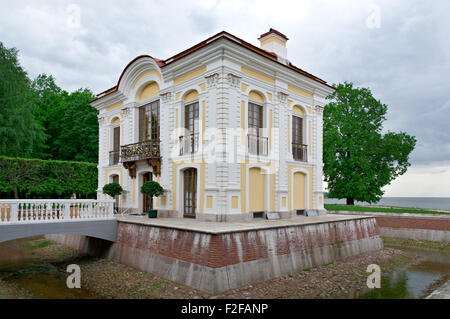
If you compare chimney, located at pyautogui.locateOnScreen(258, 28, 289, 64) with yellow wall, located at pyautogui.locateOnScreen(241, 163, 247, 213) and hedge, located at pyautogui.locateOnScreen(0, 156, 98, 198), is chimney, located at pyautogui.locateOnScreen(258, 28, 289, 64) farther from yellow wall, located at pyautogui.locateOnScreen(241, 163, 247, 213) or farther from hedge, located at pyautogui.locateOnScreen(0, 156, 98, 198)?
hedge, located at pyautogui.locateOnScreen(0, 156, 98, 198)

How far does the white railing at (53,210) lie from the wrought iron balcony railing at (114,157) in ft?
19.6

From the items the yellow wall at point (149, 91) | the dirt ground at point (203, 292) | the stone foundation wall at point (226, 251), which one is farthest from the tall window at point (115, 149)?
the dirt ground at point (203, 292)

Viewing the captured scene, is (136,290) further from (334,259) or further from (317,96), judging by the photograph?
(317,96)

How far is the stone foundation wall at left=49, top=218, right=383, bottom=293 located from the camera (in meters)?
9.01

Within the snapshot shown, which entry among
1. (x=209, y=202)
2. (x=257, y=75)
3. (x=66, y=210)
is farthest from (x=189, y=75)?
(x=66, y=210)

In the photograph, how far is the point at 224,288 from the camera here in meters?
8.73

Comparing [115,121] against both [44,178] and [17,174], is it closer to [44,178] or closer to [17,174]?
[44,178]

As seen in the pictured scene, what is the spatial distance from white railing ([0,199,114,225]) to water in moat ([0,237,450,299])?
2.03m

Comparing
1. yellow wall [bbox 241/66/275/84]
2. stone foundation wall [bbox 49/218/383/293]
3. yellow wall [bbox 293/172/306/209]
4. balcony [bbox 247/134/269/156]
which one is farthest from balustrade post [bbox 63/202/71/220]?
yellow wall [bbox 293/172/306/209]

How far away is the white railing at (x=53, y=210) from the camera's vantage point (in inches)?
434

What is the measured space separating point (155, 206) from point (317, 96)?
428 inches

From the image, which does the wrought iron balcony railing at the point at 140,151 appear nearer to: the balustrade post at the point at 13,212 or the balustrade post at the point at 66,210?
the balustrade post at the point at 66,210

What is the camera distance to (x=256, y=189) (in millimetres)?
14570

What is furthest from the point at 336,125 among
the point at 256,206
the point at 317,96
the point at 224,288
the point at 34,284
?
the point at 34,284
